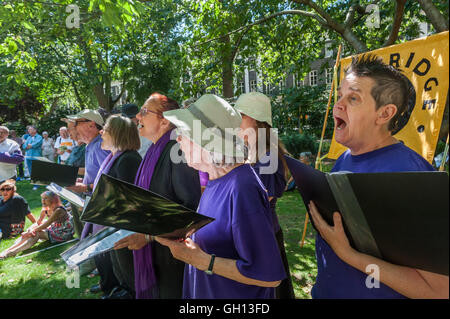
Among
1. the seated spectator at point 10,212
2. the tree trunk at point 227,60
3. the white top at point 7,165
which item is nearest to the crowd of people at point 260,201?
the seated spectator at point 10,212

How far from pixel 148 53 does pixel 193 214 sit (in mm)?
12949

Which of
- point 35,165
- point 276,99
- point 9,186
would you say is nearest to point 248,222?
point 35,165

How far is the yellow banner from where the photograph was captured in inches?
97.5

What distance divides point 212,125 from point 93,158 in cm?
253

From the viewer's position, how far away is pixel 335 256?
1363mm

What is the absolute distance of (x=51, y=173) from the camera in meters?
3.47

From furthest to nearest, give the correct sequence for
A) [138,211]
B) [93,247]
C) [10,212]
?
[10,212] → [93,247] → [138,211]

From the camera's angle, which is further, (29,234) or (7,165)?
(7,165)

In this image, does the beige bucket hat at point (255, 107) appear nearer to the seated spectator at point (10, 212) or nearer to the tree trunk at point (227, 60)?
the tree trunk at point (227, 60)

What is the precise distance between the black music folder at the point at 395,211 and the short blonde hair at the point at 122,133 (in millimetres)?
2069

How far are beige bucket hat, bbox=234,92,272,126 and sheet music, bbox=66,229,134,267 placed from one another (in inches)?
57.9

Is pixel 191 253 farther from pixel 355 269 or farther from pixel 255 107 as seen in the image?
pixel 255 107

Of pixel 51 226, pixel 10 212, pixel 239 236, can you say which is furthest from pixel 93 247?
pixel 10 212

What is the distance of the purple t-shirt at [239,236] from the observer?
1.33 meters
